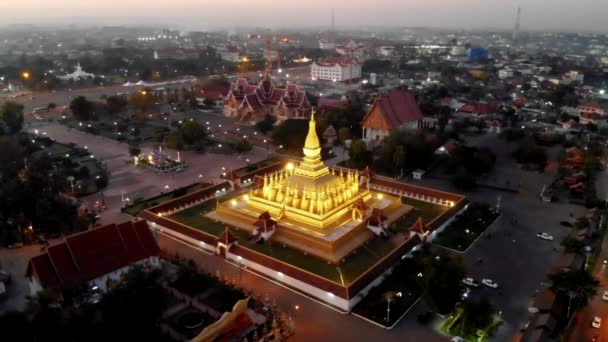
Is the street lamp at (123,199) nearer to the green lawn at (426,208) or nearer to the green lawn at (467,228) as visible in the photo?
the green lawn at (426,208)

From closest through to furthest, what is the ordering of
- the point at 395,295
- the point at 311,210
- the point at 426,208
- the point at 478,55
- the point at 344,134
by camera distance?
the point at 395,295 → the point at 311,210 → the point at 426,208 → the point at 344,134 → the point at 478,55

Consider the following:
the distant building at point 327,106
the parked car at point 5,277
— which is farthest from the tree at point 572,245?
the distant building at point 327,106

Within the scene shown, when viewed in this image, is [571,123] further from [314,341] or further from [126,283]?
[126,283]

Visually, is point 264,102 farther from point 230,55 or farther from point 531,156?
point 230,55

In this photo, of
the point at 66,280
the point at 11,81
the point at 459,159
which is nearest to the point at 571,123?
the point at 459,159

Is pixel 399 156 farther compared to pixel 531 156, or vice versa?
pixel 531 156

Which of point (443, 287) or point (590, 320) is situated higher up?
point (443, 287)

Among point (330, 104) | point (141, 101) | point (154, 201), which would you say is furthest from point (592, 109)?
point (141, 101)
